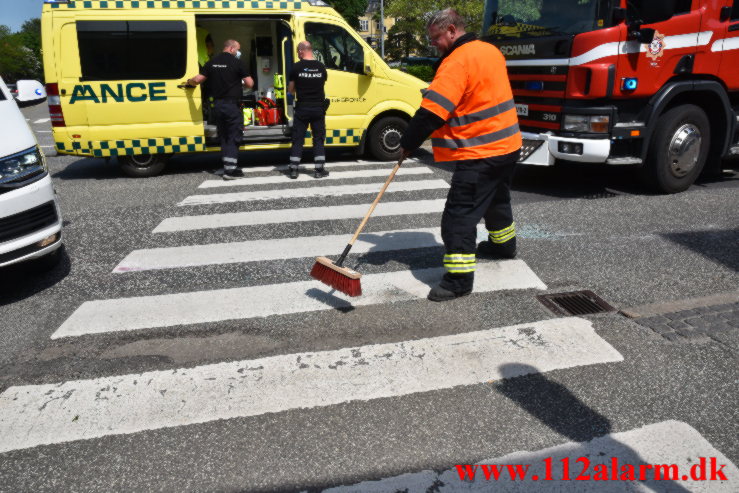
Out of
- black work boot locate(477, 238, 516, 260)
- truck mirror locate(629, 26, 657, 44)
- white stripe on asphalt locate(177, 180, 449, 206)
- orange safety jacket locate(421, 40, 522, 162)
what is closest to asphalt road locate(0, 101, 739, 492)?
black work boot locate(477, 238, 516, 260)

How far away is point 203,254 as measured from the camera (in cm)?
513

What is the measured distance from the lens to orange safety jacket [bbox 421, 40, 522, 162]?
3697 mm

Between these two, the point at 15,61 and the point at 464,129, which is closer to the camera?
the point at 464,129

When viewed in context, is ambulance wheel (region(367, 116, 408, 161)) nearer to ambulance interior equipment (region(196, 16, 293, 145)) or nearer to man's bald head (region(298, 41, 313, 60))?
ambulance interior equipment (region(196, 16, 293, 145))

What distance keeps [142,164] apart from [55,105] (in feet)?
4.48

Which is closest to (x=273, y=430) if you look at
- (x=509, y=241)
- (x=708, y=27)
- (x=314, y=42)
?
(x=509, y=241)

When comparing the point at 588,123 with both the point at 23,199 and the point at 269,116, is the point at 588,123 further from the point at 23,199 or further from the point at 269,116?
the point at 269,116

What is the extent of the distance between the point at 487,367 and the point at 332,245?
7.97 feet

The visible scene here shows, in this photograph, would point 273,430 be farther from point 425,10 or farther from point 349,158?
point 425,10

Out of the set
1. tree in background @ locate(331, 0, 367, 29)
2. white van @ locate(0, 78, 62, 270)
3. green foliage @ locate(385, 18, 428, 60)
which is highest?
tree in background @ locate(331, 0, 367, 29)

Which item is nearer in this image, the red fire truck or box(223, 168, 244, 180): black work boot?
the red fire truck

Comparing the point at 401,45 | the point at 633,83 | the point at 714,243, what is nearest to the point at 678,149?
the point at 633,83

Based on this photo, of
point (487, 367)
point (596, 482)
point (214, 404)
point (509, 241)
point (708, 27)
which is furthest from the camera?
point (708, 27)

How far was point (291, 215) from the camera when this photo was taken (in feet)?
20.6
